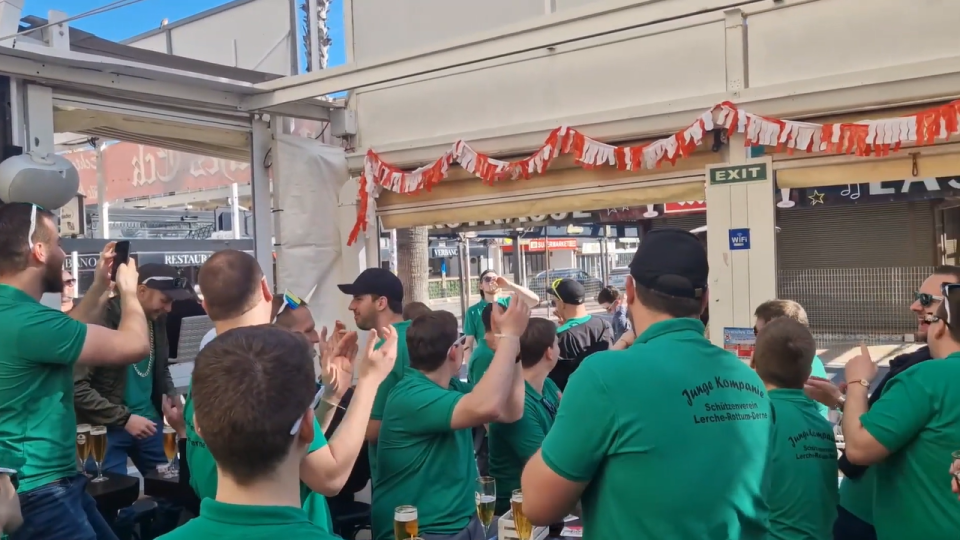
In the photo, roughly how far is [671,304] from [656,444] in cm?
35

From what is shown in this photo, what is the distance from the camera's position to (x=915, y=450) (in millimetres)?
2287

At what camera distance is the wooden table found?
331cm

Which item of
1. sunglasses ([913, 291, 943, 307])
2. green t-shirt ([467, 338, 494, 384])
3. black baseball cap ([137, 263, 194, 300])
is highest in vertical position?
black baseball cap ([137, 263, 194, 300])

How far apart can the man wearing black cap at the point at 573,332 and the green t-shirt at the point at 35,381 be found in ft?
10.9

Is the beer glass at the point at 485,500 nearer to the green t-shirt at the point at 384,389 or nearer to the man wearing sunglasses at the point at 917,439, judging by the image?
the green t-shirt at the point at 384,389

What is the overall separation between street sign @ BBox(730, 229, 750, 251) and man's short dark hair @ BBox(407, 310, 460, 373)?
8.66 ft

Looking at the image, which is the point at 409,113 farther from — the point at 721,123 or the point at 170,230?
the point at 170,230

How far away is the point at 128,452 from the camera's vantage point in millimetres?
4168

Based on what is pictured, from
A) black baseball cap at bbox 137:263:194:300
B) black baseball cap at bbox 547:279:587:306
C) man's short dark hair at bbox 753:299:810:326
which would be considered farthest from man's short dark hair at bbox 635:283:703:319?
black baseball cap at bbox 547:279:587:306

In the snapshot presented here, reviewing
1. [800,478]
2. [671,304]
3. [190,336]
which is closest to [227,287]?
[671,304]

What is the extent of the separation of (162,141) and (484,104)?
110 inches

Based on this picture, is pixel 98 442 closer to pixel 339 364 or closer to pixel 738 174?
pixel 339 364

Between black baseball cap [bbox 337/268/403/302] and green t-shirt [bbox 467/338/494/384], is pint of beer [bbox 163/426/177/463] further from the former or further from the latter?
green t-shirt [bbox 467/338/494/384]

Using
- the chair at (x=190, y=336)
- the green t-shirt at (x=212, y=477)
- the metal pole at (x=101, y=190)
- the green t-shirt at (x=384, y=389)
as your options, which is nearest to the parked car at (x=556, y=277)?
the metal pole at (x=101, y=190)
